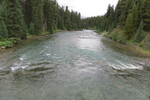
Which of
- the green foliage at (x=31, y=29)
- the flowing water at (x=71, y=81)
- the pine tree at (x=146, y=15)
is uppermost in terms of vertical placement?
the pine tree at (x=146, y=15)

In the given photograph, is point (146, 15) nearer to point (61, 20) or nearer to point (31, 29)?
point (31, 29)

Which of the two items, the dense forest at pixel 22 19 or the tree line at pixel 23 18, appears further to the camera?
the tree line at pixel 23 18

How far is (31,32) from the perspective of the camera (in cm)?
3034

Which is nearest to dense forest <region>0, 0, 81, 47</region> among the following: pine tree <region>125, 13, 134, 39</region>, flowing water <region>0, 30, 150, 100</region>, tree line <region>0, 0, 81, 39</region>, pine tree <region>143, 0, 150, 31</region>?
tree line <region>0, 0, 81, 39</region>

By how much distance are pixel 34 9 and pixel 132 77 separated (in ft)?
104

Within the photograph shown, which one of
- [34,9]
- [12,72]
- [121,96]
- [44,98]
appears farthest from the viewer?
[34,9]

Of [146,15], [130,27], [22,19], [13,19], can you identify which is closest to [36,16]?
[22,19]

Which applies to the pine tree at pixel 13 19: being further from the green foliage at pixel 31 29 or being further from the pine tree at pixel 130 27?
the pine tree at pixel 130 27

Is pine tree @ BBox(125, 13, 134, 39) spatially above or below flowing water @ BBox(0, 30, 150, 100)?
above

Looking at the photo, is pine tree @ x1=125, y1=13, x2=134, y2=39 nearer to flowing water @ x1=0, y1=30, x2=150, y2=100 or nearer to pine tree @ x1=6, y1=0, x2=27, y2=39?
flowing water @ x1=0, y1=30, x2=150, y2=100

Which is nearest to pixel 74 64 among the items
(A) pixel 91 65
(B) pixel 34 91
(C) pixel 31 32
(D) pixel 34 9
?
(A) pixel 91 65

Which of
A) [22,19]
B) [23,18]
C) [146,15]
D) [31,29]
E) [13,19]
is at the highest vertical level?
[146,15]

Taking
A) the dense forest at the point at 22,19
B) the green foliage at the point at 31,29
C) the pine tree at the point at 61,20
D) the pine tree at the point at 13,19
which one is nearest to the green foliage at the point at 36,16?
the dense forest at the point at 22,19

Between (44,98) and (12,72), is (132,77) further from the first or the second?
(12,72)
